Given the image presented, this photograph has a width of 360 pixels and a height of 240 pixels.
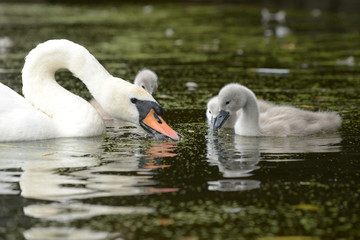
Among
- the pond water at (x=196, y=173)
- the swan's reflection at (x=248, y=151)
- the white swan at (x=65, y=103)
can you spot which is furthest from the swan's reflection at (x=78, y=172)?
the swan's reflection at (x=248, y=151)

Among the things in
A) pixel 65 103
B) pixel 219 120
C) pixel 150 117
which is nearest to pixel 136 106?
pixel 150 117

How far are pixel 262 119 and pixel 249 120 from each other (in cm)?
32

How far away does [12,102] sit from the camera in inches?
268

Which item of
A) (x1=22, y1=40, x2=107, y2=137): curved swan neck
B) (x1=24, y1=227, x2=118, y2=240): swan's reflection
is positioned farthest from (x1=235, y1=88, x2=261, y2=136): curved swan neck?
(x1=24, y1=227, x2=118, y2=240): swan's reflection

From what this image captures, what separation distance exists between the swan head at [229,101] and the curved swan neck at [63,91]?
3.83ft

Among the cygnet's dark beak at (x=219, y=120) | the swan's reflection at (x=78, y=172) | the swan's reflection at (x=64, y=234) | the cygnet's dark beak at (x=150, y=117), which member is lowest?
the swan's reflection at (x=64, y=234)

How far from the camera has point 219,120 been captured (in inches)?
297

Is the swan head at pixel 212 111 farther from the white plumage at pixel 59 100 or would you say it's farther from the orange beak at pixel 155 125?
the white plumage at pixel 59 100

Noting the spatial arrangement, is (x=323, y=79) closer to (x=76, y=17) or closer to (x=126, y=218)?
(x=126, y=218)

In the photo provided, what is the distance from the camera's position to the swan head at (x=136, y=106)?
21.8 ft

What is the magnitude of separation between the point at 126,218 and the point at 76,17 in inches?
831

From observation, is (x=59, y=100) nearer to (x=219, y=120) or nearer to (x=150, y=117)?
(x=150, y=117)

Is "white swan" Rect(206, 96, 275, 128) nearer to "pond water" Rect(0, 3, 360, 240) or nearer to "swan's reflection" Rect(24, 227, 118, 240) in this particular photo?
"pond water" Rect(0, 3, 360, 240)

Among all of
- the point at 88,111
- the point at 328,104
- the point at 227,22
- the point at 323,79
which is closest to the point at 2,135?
the point at 88,111
